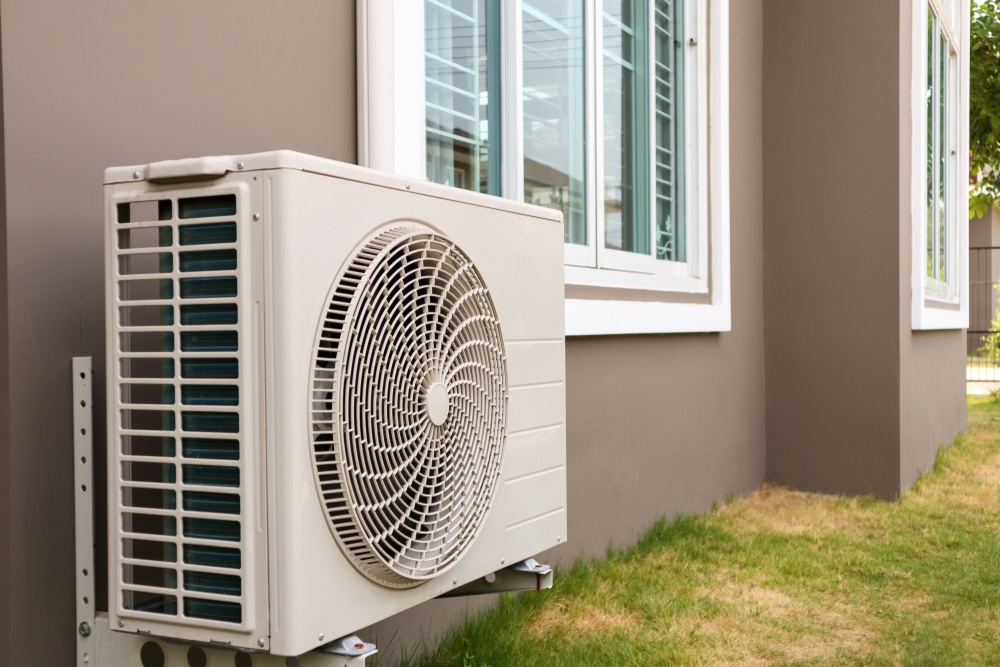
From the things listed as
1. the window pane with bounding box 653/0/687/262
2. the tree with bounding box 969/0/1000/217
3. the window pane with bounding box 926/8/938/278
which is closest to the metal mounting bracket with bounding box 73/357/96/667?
the window pane with bounding box 653/0/687/262

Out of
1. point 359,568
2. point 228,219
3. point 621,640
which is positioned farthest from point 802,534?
point 228,219

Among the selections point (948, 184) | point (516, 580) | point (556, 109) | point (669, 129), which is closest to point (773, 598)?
point (516, 580)

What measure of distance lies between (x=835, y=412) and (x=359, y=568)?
3894mm

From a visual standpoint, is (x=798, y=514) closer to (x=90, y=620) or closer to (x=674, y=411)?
(x=674, y=411)

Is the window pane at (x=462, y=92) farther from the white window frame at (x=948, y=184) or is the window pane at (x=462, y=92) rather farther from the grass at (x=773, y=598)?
the white window frame at (x=948, y=184)

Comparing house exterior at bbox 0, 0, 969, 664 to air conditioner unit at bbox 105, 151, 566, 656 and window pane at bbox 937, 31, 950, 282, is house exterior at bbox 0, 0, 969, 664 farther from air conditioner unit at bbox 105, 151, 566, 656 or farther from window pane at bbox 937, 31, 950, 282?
air conditioner unit at bbox 105, 151, 566, 656

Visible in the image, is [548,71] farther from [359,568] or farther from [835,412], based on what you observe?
[835,412]

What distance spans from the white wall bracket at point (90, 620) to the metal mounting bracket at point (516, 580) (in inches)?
19.5

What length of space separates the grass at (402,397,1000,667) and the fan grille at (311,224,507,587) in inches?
33.4

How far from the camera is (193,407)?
1.35 metres

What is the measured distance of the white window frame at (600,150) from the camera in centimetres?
221

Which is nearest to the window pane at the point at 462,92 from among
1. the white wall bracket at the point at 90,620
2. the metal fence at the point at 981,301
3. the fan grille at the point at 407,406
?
the fan grille at the point at 407,406

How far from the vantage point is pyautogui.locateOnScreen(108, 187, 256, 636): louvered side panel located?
1310mm

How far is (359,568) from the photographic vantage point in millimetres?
1436
